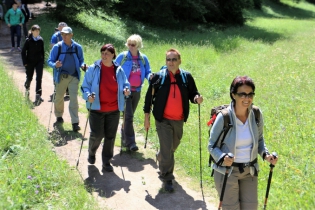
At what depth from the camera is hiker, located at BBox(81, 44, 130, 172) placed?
663 centimetres

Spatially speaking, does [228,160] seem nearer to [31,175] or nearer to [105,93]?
[31,175]

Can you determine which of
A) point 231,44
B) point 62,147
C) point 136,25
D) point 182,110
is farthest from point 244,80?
point 136,25

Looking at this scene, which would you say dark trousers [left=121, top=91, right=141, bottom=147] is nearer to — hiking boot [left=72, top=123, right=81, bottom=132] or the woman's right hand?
hiking boot [left=72, top=123, right=81, bottom=132]

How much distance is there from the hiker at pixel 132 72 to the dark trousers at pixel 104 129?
101cm

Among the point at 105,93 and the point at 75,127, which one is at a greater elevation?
the point at 105,93

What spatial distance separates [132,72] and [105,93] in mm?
1244

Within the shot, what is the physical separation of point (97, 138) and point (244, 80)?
3297 mm

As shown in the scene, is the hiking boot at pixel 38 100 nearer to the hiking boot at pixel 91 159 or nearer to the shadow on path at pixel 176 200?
the hiking boot at pixel 91 159

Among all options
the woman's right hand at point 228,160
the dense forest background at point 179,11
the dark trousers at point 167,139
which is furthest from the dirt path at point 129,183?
the dense forest background at point 179,11

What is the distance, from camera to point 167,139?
20.9ft

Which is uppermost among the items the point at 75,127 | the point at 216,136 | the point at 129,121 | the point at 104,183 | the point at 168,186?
the point at 216,136

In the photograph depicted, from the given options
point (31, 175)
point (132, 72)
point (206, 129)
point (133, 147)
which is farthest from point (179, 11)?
point (31, 175)

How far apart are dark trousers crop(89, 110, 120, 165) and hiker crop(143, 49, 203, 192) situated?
29.4 inches

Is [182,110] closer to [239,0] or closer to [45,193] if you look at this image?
[45,193]
